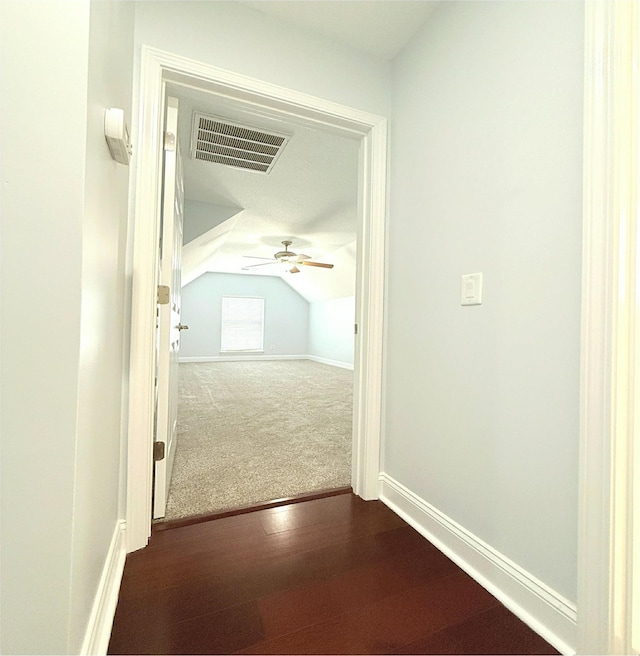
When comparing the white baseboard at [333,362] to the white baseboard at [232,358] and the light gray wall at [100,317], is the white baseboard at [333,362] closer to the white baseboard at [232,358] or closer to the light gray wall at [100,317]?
the white baseboard at [232,358]

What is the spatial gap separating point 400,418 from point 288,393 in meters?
2.95

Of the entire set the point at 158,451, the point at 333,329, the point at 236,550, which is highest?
the point at 333,329

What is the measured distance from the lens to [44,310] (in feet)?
2.11

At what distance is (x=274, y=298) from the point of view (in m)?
8.96

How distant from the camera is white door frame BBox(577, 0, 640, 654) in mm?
807

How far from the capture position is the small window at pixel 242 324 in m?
8.44

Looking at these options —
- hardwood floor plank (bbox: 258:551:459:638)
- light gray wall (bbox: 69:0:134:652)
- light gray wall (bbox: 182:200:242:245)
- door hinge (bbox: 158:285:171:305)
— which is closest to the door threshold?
light gray wall (bbox: 69:0:134:652)

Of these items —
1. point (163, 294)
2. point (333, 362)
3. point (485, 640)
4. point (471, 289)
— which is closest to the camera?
point (485, 640)

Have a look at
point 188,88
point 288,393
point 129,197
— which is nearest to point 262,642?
point 129,197

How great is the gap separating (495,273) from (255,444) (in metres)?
2.05

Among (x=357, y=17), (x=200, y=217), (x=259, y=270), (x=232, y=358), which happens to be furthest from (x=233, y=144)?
(x=232, y=358)

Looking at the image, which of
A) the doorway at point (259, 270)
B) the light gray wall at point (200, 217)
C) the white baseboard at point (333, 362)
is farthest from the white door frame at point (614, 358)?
the white baseboard at point (333, 362)

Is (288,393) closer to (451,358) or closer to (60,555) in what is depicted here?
(451,358)

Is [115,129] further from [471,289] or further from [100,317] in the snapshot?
[471,289]
